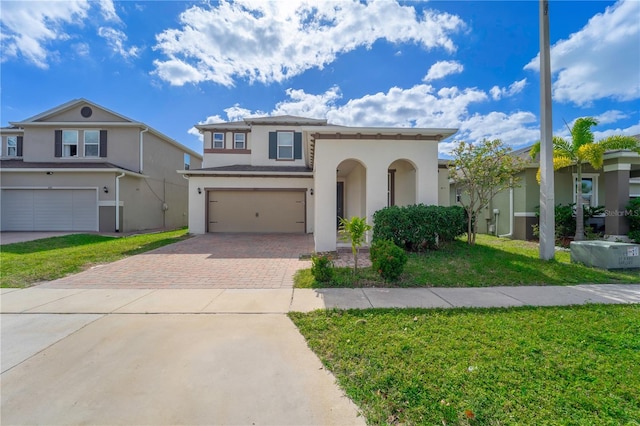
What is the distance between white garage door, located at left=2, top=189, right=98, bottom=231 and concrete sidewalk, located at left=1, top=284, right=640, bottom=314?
37.7ft

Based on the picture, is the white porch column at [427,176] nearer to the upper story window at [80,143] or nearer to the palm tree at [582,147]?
the palm tree at [582,147]

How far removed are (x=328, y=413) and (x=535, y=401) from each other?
1.82 metres

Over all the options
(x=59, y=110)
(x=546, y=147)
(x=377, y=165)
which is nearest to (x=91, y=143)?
(x=59, y=110)

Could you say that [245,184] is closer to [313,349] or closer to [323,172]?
[323,172]

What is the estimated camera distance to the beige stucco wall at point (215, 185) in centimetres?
1419

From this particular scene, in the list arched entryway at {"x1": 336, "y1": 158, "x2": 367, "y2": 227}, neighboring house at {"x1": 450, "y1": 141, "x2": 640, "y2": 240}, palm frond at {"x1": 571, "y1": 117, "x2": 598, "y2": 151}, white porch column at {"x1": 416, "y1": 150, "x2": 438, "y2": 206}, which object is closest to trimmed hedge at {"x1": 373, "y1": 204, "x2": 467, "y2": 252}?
white porch column at {"x1": 416, "y1": 150, "x2": 438, "y2": 206}

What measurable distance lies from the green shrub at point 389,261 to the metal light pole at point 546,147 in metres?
4.93

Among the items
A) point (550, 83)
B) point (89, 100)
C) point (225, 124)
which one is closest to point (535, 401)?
point (550, 83)

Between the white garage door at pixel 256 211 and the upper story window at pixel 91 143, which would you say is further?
the upper story window at pixel 91 143

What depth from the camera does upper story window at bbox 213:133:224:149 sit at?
55.4 ft

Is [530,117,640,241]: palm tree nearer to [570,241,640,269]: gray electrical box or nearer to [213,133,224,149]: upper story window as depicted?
[570,241,640,269]: gray electrical box

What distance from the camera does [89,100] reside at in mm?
15258

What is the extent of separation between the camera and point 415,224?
7.84 meters

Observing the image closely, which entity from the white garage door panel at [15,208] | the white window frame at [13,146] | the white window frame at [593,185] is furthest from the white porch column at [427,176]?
the white window frame at [13,146]
